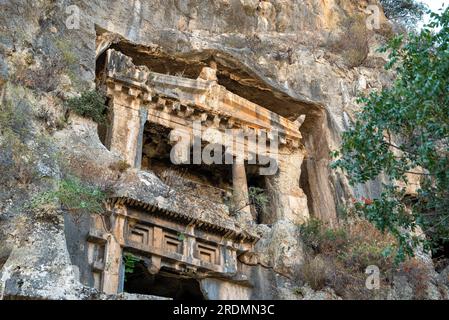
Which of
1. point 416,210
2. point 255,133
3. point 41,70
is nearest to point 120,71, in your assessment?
point 41,70

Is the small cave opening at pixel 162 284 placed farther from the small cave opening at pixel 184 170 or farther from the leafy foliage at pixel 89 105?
the leafy foliage at pixel 89 105

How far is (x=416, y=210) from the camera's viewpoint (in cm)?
1098

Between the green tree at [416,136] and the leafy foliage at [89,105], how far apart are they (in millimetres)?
6822

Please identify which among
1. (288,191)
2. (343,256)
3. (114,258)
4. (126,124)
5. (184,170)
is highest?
(126,124)

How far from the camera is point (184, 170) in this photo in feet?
63.0

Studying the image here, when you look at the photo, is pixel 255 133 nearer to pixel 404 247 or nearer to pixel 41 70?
pixel 41 70

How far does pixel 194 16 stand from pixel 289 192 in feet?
21.0

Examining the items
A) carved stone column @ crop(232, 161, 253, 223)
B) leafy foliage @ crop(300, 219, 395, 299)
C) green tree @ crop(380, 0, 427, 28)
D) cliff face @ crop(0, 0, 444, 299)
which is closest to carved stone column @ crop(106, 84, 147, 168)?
cliff face @ crop(0, 0, 444, 299)

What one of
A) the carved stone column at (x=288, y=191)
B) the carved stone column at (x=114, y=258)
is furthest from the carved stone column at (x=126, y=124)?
the carved stone column at (x=288, y=191)

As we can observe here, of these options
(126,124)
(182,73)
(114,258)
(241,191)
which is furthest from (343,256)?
(182,73)

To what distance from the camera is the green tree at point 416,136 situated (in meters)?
10.1

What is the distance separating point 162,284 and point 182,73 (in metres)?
7.43

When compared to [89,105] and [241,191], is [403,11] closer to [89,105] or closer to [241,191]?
[241,191]

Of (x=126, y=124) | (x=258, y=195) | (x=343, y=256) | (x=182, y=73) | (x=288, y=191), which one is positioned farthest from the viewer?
(x=182, y=73)
